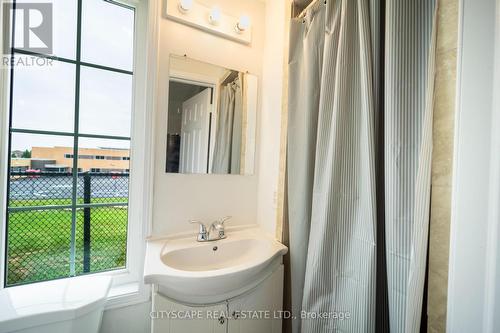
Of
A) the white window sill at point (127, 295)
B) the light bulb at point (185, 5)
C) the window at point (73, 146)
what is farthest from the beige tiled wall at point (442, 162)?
the window at point (73, 146)


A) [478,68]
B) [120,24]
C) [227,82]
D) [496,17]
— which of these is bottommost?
[478,68]

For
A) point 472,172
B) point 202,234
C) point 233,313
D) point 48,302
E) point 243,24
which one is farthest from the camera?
point 243,24

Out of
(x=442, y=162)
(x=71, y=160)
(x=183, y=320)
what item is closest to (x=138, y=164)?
(x=71, y=160)

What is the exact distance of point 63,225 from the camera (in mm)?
1142

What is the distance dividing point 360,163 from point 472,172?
348mm

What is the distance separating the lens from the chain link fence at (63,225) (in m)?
1.05

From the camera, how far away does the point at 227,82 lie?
1.41 m

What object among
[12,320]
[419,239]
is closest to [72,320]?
[12,320]

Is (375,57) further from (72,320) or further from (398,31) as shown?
(72,320)

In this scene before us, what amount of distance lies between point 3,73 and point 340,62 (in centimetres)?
157

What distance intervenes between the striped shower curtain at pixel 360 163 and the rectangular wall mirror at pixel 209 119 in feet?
1.26

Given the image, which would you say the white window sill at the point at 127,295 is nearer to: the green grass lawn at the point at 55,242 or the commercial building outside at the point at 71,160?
the green grass lawn at the point at 55,242

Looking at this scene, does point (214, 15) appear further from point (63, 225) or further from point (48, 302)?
point (48, 302)

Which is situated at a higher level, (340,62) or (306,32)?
(306,32)
